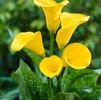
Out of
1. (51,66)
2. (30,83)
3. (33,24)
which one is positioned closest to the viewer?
(51,66)

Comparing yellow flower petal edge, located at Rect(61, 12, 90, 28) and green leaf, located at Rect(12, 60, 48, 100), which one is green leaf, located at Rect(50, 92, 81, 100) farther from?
yellow flower petal edge, located at Rect(61, 12, 90, 28)

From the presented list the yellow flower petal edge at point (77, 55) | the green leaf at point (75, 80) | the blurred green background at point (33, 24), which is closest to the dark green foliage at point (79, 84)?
the green leaf at point (75, 80)

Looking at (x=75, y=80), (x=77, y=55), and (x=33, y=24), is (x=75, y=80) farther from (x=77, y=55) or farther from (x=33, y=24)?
(x=33, y=24)

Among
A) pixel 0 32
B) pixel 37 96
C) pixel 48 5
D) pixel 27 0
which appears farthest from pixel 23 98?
pixel 27 0

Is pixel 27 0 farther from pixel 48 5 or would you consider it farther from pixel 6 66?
pixel 48 5

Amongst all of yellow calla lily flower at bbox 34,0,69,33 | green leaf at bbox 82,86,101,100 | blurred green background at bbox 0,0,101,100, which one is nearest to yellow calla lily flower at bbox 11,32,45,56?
yellow calla lily flower at bbox 34,0,69,33

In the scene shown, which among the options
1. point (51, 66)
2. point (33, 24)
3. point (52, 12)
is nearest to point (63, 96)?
point (51, 66)

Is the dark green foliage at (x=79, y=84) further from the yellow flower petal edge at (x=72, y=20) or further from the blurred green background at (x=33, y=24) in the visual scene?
the blurred green background at (x=33, y=24)
